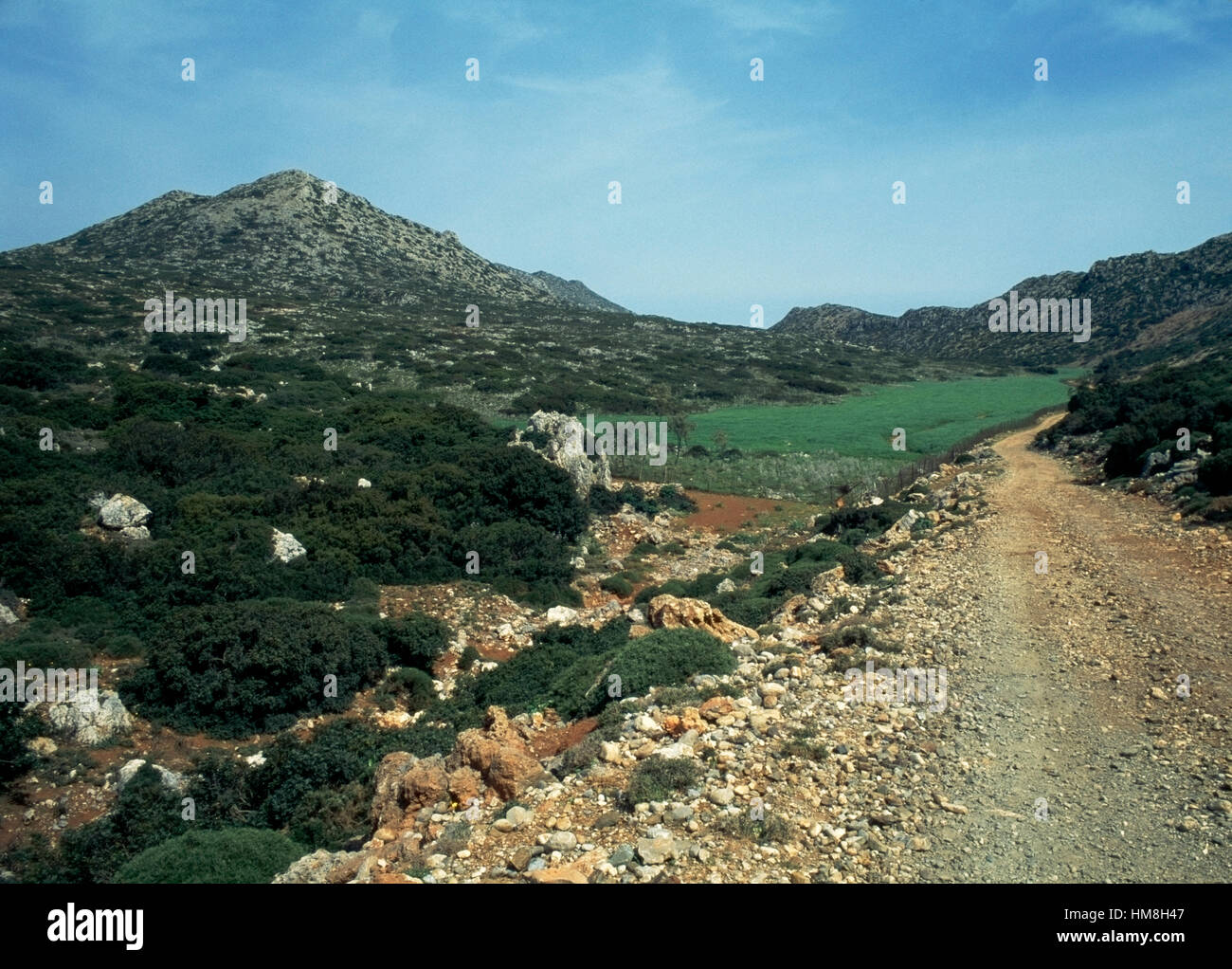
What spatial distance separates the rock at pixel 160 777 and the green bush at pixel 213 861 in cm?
280

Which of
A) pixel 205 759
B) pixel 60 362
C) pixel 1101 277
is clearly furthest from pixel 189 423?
pixel 1101 277

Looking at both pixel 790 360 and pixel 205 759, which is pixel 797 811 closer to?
pixel 205 759

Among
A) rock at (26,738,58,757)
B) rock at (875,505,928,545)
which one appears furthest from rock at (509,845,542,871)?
rock at (875,505,928,545)

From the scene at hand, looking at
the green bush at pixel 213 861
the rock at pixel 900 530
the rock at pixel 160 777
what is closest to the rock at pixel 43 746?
the rock at pixel 160 777

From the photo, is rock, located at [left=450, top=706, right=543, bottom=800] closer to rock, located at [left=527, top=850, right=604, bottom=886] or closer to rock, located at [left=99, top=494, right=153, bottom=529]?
rock, located at [left=527, top=850, right=604, bottom=886]

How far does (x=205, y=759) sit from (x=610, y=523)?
A: 15572 mm

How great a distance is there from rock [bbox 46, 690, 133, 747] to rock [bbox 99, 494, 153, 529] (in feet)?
26.1

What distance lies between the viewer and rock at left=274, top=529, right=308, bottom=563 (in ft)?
56.6

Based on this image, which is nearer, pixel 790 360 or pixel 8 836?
pixel 8 836

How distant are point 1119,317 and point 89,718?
11504 cm

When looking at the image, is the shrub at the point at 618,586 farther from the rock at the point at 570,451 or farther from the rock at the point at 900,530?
the rock at the point at 900,530

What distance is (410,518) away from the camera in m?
19.5

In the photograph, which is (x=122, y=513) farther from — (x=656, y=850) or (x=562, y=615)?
(x=656, y=850)

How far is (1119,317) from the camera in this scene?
319 ft
